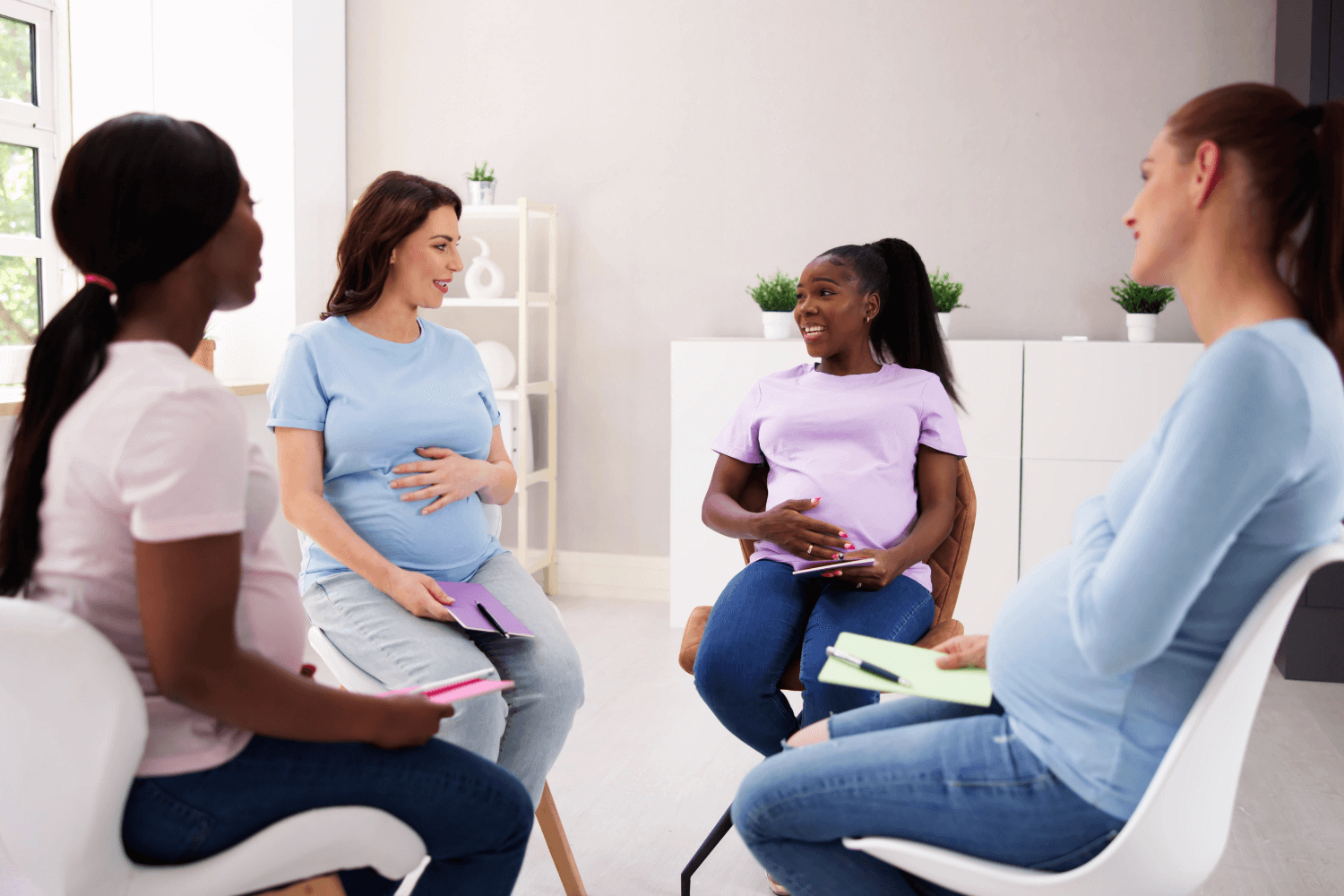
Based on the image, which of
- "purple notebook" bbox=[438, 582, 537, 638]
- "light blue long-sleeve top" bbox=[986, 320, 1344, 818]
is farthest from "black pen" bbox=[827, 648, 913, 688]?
"purple notebook" bbox=[438, 582, 537, 638]

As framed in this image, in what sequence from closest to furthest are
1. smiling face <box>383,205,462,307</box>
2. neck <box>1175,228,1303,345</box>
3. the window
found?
neck <box>1175,228,1303,345</box>, smiling face <box>383,205,462,307</box>, the window

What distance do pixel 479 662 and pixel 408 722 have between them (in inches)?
22.4

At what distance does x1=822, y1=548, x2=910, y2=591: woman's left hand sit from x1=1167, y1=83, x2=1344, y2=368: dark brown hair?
0.90m

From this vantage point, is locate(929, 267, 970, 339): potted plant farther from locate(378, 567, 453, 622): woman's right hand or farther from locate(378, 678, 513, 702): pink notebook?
locate(378, 678, 513, 702): pink notebook

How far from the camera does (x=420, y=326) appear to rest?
75.7 inches

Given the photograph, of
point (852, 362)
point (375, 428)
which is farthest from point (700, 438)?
point (375, 428)

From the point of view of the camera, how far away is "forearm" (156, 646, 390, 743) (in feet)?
2.92

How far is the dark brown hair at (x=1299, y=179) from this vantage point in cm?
90

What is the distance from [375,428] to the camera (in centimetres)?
171

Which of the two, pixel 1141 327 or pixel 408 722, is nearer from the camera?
pixel 408 722

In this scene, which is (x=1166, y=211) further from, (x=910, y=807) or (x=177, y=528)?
(x=177, y=528)

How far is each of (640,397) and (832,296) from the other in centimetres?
198

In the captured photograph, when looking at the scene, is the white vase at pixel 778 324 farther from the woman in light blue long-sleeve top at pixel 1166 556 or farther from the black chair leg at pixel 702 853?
the woman in light blue long-sleeve top at pixel 1166 556

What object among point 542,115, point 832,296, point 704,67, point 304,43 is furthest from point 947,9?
point 304,43
